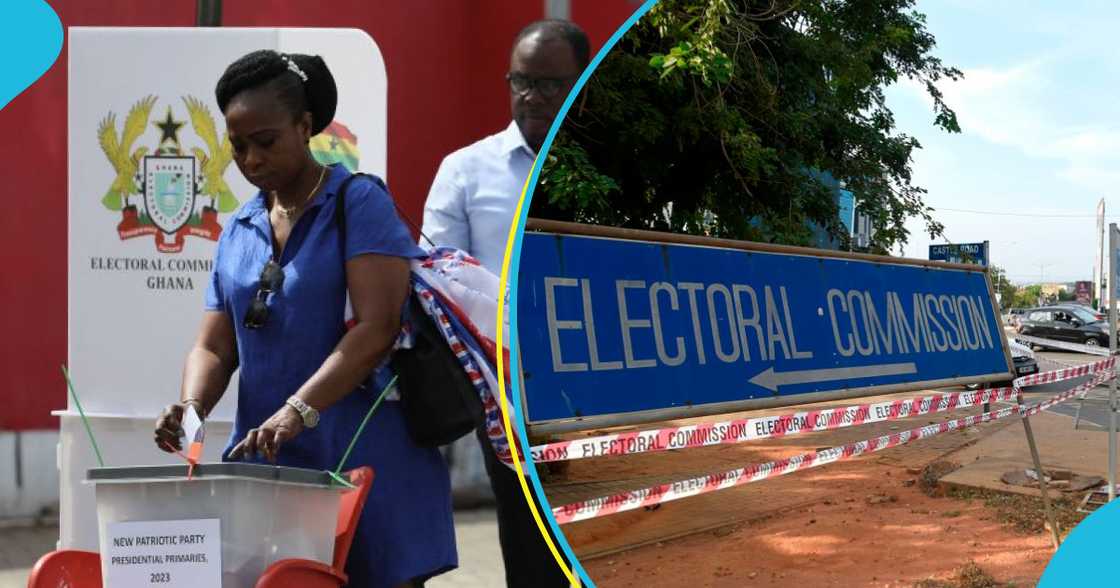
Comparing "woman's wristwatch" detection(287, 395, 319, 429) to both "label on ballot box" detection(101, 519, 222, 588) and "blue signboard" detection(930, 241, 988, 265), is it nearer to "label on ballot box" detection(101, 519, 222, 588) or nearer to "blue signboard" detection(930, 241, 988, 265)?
"label on ballot box" detection(101, 519, 222, 588)

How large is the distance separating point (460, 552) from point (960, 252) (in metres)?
3.09

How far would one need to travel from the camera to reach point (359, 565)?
2.20 metres

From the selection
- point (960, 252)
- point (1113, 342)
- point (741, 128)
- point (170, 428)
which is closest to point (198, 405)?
point (170, 428)

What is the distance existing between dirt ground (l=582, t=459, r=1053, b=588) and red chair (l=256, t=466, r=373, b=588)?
17.1 inches

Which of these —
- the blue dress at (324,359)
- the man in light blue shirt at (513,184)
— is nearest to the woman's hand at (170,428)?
the blue dress at (324,359)

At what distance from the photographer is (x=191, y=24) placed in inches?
193

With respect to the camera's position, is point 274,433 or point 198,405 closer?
point 274,433

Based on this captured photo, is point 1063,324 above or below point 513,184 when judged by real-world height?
below

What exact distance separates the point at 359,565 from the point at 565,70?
1036 mm

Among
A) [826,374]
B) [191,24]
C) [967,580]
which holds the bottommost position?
[967,580]

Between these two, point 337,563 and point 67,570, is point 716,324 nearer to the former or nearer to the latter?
point 337,563

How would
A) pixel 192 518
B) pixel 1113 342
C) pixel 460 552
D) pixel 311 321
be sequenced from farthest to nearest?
1. pixel 460 552
2. pixel 1113 342
3. pixel 311 321
4. pixel 192 518

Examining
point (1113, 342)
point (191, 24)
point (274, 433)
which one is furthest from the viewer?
point (191, 24)

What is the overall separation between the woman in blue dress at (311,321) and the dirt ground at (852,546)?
1.49 ft
